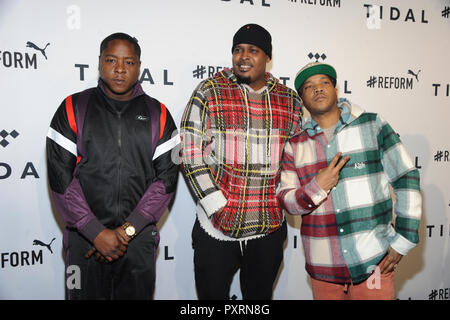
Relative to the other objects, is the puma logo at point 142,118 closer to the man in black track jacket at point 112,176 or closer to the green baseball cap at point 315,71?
the man in black track jacket at point 112,176

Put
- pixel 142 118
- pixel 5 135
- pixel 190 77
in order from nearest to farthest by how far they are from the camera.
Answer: pixel 142 118 < pixel 5 135 < pixel 190 77

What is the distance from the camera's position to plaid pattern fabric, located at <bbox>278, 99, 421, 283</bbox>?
1.50 meters

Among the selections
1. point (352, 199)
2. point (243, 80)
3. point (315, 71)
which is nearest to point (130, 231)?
point (243, 80)

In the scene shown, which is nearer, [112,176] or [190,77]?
[112,176]

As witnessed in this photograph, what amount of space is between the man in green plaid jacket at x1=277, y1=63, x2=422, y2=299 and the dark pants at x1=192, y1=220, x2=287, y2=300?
0.68 feet

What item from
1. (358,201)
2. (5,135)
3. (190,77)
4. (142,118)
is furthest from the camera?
(190,77)

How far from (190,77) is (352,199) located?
1.34 metres

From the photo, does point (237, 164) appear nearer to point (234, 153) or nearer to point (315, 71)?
point (234, 153)

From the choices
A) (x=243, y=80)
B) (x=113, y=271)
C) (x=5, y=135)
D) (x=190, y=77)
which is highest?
(x=190, y=77)

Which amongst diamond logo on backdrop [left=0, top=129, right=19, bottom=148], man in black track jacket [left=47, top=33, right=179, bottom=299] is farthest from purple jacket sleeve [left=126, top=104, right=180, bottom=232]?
diamond logo on backdrop [left=0, top=129, right=19, bottom=148]

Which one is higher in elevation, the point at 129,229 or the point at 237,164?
the point at 237,164

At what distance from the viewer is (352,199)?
153cm

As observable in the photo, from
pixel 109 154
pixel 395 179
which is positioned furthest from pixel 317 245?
pixel 109 154

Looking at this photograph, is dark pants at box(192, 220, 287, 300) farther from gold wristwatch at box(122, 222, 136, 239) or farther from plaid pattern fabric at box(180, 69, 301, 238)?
gold wristwatch at box(122, 222, 136, 239)
